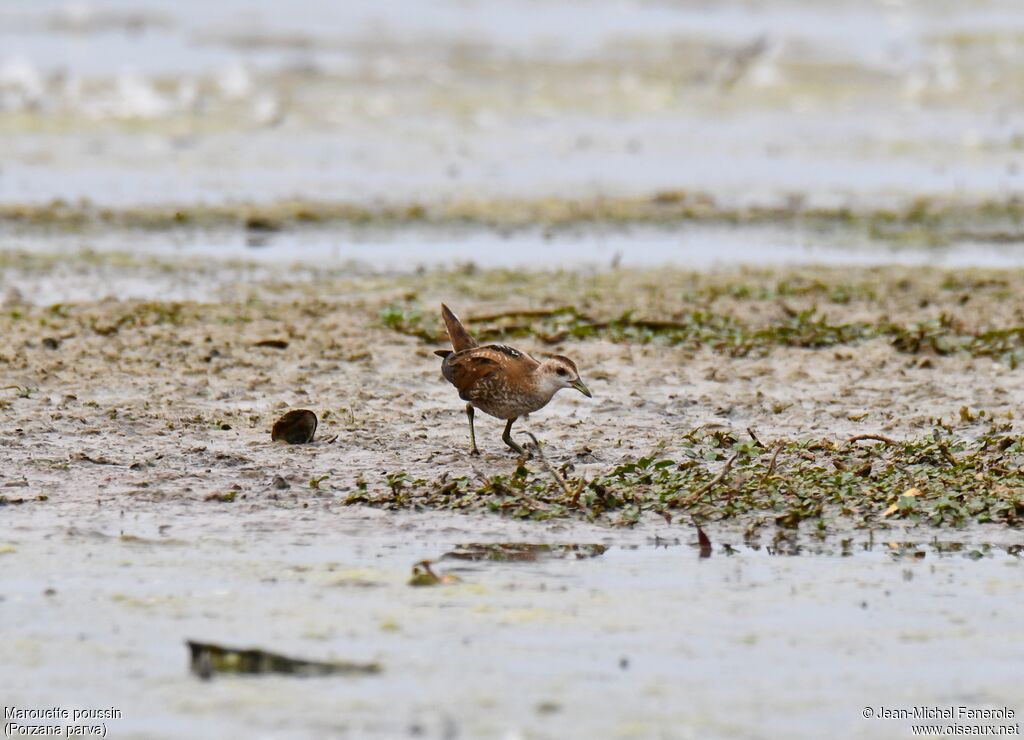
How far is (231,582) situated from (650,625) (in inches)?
65.2

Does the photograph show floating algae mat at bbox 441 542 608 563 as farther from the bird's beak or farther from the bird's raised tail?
the bird's raised tail

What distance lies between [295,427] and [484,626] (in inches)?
122

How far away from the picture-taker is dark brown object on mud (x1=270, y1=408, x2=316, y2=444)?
9.16m

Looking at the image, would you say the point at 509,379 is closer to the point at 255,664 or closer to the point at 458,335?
the point at 458,335

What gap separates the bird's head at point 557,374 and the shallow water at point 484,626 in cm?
109

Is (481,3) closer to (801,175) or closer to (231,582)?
(801,175)

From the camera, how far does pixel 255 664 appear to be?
5879 mm

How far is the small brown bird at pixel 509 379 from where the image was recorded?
8.71 m

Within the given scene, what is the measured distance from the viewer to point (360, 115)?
26703 millimetres

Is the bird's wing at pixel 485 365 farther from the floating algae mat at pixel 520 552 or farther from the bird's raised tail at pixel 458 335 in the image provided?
the floating algae mat at pixel 520 552

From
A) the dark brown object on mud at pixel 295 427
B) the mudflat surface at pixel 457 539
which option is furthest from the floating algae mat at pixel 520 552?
the dark brown object on mud at pixel 295 427

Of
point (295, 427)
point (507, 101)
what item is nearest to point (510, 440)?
point (295, 427)

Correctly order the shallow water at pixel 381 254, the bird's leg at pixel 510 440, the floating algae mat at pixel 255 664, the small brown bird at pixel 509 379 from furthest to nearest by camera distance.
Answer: the shallow water at pixel 381 254
the bird's leg at pixel 510 440
the small brown bird at pixel 509 379
the floating algae mat at pixel 255 664

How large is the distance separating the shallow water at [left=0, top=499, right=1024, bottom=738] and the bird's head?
1087mm
